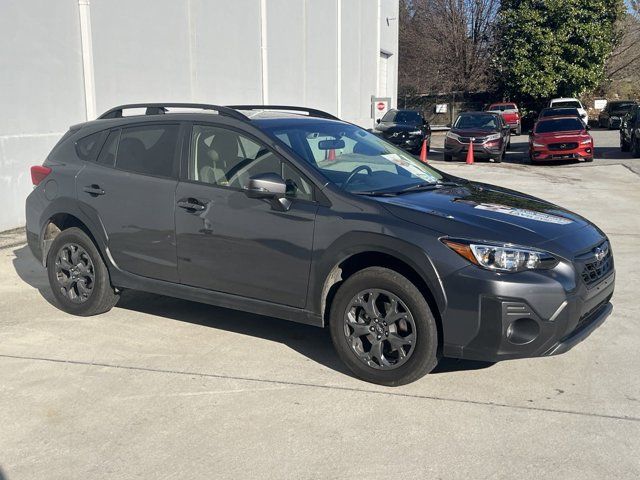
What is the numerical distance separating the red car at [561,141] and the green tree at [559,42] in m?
20.0

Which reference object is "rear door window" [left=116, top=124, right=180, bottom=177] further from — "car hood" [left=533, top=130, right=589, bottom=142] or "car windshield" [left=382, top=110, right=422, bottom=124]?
"car windshield" [left=382, top=110, right=422, bottom=124]

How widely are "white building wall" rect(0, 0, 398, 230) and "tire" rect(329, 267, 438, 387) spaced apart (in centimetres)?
700

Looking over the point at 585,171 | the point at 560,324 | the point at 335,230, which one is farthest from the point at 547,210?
the point at 585,171

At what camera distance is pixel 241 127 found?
5164 millimetres

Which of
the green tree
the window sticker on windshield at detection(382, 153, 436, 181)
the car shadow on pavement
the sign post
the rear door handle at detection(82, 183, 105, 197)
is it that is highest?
the green tree

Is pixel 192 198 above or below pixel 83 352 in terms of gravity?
above

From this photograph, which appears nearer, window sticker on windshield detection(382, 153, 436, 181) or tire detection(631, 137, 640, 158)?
window sticker on windshield detection(382, 153, 436, 181)

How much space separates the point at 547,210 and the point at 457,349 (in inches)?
58.6

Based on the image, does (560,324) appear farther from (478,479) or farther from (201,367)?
(201,367)

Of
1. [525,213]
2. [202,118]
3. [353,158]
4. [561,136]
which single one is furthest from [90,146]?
[561,136]

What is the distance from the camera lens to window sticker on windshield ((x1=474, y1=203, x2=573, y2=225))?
15.4ft

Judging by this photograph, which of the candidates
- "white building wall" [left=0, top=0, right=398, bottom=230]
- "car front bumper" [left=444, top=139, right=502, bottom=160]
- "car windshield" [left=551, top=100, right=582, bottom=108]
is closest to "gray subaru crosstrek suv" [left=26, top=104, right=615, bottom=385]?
"white building wall" [left=0, top=0, right=398, bottom=230]

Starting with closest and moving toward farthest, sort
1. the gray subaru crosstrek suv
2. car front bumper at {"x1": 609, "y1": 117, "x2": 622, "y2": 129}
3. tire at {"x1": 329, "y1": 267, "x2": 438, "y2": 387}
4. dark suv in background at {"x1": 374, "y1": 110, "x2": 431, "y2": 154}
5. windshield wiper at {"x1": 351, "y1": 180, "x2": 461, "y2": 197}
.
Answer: the gray subaru crosstrek suv
tire at {"x1": 329, "y1": 267, "x2": 438, "y2": 387}
windshield wiper at {"x1": 351, "y1": 180, "x2": 461, "y2": 197}
dark suv in background at {"x1": 374, "y1": 110, "x2": 431, "y2": 154}
car front bumper at {"x1": 609, "y1": 117, "x2": 622, "y2": 129}

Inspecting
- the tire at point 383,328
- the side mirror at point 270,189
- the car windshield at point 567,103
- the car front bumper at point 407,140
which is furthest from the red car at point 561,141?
the tire at point 383,328
